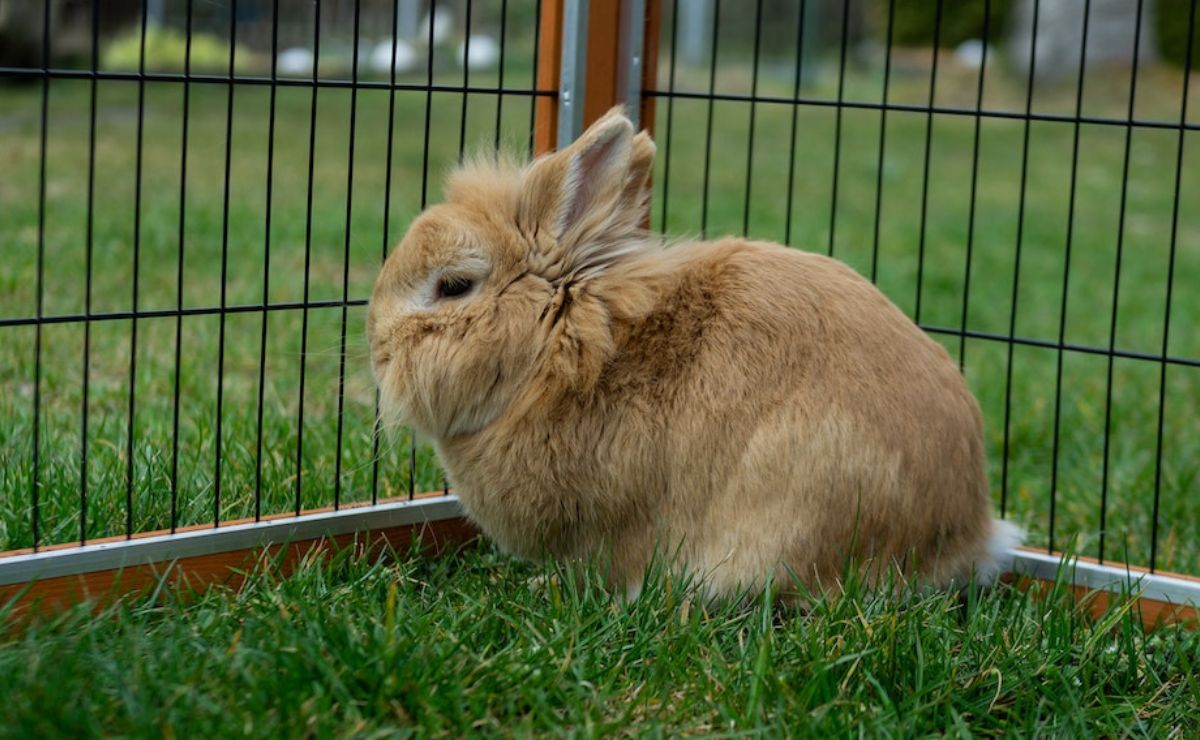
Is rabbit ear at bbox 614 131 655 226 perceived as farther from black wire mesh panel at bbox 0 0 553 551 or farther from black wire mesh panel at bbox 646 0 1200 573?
black wire mesh panel at bbox 646 0 1200 573

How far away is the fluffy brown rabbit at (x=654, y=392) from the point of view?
303cm

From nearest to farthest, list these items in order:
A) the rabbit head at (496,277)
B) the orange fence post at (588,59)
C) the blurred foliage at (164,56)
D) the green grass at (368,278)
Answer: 1. the rabbit head at (496,277)
2. the orange fence post at (588,59)
3. the green grass at (368,278)
4. the blurred foliage at (164,56)

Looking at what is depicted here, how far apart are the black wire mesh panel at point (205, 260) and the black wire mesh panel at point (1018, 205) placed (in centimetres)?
113

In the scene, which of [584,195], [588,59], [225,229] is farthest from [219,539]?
[588,59]

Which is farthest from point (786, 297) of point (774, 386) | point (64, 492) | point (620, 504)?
point (64, 492)

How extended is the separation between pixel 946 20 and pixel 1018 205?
11.5 metres

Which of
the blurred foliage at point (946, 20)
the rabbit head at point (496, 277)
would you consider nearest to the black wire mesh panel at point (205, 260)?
the rabbit head at point (496, 277)

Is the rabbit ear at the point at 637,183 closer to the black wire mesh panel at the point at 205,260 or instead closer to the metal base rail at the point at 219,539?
the black wire mesh panel at the point at 205,260

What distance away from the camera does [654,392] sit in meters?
3.12

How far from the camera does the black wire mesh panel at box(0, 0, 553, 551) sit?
321cm

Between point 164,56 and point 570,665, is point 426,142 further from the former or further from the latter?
point 164,56

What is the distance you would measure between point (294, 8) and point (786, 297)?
945 centimetres

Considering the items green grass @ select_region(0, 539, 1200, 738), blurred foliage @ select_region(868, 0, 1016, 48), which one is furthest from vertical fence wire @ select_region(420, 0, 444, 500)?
blurred foliage @ select_region(868, 0, 1016, 48)

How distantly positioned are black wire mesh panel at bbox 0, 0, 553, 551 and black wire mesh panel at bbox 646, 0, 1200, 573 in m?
1.13
